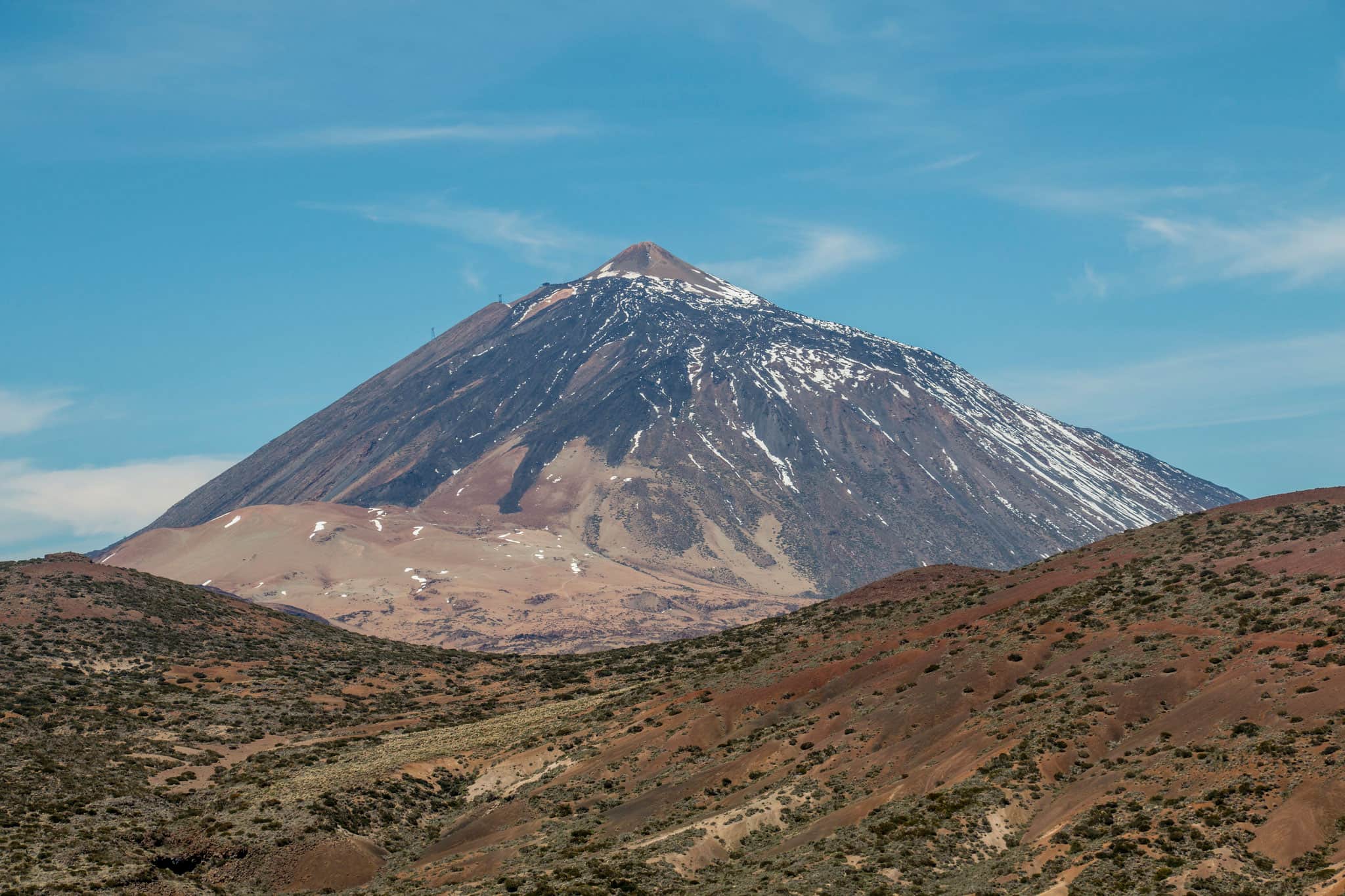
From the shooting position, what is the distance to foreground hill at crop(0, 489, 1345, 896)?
48938 mm

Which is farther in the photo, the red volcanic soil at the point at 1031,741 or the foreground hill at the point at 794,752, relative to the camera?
the foreground hill at the point at 794,752

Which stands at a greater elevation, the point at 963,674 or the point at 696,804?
the point at 963,674

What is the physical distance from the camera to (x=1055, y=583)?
281 ft

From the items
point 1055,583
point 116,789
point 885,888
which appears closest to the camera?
point 885,888

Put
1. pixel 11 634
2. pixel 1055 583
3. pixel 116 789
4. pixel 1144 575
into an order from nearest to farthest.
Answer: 1. pixel 116 789
2. pixel 1144 575
3. pixel 1055 583
4. pixel 11 634

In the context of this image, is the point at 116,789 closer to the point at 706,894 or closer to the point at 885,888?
the point at 706,894

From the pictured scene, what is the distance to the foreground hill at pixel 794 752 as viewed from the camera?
48938mm

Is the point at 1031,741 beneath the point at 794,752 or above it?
above

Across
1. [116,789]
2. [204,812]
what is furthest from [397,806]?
[116,789]

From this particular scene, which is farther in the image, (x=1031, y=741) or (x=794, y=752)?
(x=794, y=752)

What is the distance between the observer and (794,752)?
2625 inches

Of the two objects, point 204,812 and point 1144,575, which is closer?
point 204,812

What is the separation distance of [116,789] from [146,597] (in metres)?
47.2

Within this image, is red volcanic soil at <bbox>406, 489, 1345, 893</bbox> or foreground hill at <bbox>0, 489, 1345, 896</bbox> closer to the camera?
red volcanic soil at <bbox>406, 489, 1345, 893</bbox>
